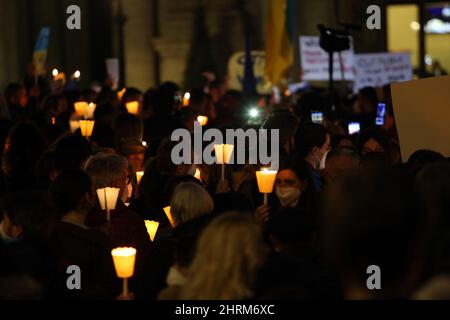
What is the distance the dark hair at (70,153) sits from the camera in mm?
7754

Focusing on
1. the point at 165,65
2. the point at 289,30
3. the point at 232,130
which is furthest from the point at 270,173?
the point at 165,65

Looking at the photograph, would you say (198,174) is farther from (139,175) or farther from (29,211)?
(29,211)

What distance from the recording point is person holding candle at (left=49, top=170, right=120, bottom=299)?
18.1ft

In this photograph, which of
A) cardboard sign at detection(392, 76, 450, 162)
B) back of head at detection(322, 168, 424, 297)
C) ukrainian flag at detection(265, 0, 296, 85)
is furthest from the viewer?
ukrainian flag at detection(265, 0, 296, 85)

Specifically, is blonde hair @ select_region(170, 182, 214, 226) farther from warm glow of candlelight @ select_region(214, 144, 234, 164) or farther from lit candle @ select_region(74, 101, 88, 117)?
lit candle @ select_region(74, 101, 88, 117)

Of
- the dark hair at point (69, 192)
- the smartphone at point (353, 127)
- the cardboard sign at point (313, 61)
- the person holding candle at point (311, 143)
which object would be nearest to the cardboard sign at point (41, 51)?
the cardboard sign at point (313, 61)

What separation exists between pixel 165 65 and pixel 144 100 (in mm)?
14131

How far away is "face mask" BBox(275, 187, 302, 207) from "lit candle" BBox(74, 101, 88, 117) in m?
5.31

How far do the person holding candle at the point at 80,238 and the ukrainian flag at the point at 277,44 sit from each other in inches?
437

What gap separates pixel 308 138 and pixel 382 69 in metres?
12.0

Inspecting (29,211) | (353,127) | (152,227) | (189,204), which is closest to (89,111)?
(353,127)

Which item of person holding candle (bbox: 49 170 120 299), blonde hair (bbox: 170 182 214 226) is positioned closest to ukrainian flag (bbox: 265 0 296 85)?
person holding candle (bbox: 49 170 120 299)

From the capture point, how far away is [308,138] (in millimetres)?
8281

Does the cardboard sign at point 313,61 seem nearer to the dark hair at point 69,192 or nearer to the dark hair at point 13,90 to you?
the dark hair at point 13,90
